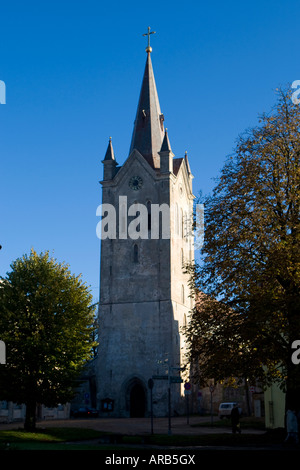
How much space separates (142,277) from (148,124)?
57.9 ft

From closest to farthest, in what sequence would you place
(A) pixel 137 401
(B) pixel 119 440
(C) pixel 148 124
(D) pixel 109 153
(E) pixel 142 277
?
(B) pixel 119 440, (A) pixel 137 401, (E) pixel 142 277, (D) pixel 109 153, (C) pixel 148 124

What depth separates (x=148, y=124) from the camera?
61.4 m

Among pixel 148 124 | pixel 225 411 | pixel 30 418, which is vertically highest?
pixel 148 124

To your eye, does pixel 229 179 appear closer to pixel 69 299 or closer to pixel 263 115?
pixel 263 115

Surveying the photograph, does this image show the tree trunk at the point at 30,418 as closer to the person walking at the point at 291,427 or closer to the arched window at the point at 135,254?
the person walking at the point at 291,427

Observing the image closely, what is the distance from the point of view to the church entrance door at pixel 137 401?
5294 centimetres

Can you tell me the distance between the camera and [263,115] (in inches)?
960

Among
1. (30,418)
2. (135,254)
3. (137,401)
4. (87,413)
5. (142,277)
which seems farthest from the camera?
(135,254)

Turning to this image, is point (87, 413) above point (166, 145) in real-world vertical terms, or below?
below

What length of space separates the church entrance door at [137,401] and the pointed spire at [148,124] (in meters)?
23.1

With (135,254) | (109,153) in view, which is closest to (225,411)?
(135,254)

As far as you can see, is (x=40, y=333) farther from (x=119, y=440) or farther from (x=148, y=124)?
(x=148, y=124)

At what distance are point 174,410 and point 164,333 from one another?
704 centimetres

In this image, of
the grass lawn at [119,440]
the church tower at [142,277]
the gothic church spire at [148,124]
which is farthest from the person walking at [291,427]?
the gothic church spire at [148,124]
